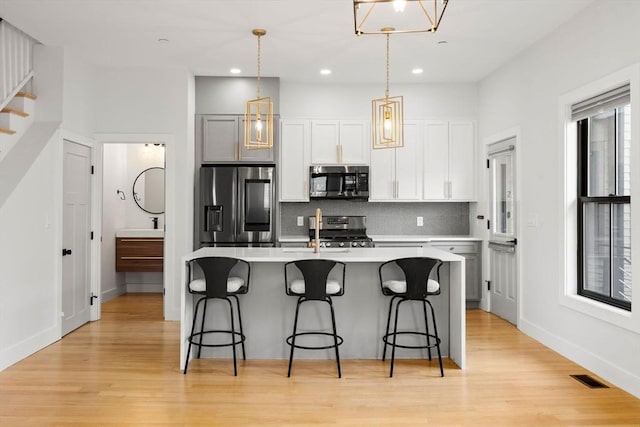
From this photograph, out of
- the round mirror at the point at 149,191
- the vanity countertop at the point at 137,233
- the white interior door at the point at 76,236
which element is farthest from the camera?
the round mirror at the point at 149,191

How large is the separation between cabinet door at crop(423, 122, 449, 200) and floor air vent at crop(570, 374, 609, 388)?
3.03 meters

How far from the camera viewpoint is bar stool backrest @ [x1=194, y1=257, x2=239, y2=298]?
3.62 metres

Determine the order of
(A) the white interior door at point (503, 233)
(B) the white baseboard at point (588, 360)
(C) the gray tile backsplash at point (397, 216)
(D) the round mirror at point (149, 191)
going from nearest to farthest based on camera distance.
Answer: (B) the white baseboard at point (588, 360) → (A) the white interior door at point (503, 233) → (C) the gray tile backsplash at point (397, 216) → (D) the round mirror at point (149, 191)

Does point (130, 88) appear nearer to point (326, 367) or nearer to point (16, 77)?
point (16, 77)

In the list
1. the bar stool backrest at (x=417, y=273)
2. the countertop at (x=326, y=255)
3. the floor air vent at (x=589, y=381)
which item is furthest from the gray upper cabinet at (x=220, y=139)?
the floor air vent at (x=589, y=381)

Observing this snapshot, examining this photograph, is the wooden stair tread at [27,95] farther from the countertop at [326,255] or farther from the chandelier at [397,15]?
the chandelier at [397,15]

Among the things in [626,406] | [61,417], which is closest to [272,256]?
[61,417]

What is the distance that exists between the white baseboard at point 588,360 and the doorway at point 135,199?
16.5 feet

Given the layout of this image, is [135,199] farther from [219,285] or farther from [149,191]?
[219,285]

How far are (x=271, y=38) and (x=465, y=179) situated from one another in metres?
3.15

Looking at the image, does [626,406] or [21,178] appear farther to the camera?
[21,178]

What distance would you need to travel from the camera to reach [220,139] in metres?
5.95

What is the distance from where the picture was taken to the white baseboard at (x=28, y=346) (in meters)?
3.88

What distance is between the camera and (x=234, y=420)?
2896 millimetres
